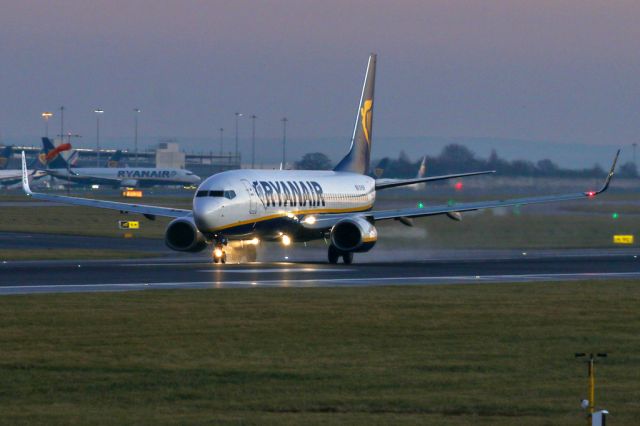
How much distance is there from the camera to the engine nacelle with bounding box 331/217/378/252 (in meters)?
44.1

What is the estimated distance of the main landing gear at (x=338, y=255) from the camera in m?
44.7

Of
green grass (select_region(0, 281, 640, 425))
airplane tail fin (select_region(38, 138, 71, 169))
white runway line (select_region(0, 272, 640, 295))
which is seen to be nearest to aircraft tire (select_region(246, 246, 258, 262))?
white runway line (select_region(0, 272, 640, 295))

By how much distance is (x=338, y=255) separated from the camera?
45.2 meters

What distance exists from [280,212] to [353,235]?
329cm

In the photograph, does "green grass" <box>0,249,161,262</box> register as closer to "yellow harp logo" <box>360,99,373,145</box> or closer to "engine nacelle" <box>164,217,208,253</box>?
"engine nacelle" <box>164,217,208,253</box>

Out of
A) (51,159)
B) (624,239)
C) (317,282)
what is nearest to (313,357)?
(317,282)

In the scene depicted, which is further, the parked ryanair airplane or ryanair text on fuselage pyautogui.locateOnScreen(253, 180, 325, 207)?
the parked ryanair airplane

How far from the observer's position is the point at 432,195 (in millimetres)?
81688

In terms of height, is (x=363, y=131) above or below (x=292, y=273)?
above

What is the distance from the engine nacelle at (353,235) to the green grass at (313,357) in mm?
14445

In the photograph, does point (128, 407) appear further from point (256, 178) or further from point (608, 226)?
point (608, 226)

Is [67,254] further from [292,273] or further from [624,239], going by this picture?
[624,239]

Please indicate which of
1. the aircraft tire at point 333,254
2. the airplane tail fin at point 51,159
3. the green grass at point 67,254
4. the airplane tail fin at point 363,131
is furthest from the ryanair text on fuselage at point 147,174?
the aircraft tire at point 333,254

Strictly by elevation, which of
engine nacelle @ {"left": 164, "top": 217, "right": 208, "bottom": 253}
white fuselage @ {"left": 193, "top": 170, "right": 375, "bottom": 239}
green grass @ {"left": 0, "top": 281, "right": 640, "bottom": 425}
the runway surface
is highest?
white fuselage @ {"left": 193, "top": 170, "right": 375, "bottom": 239}
